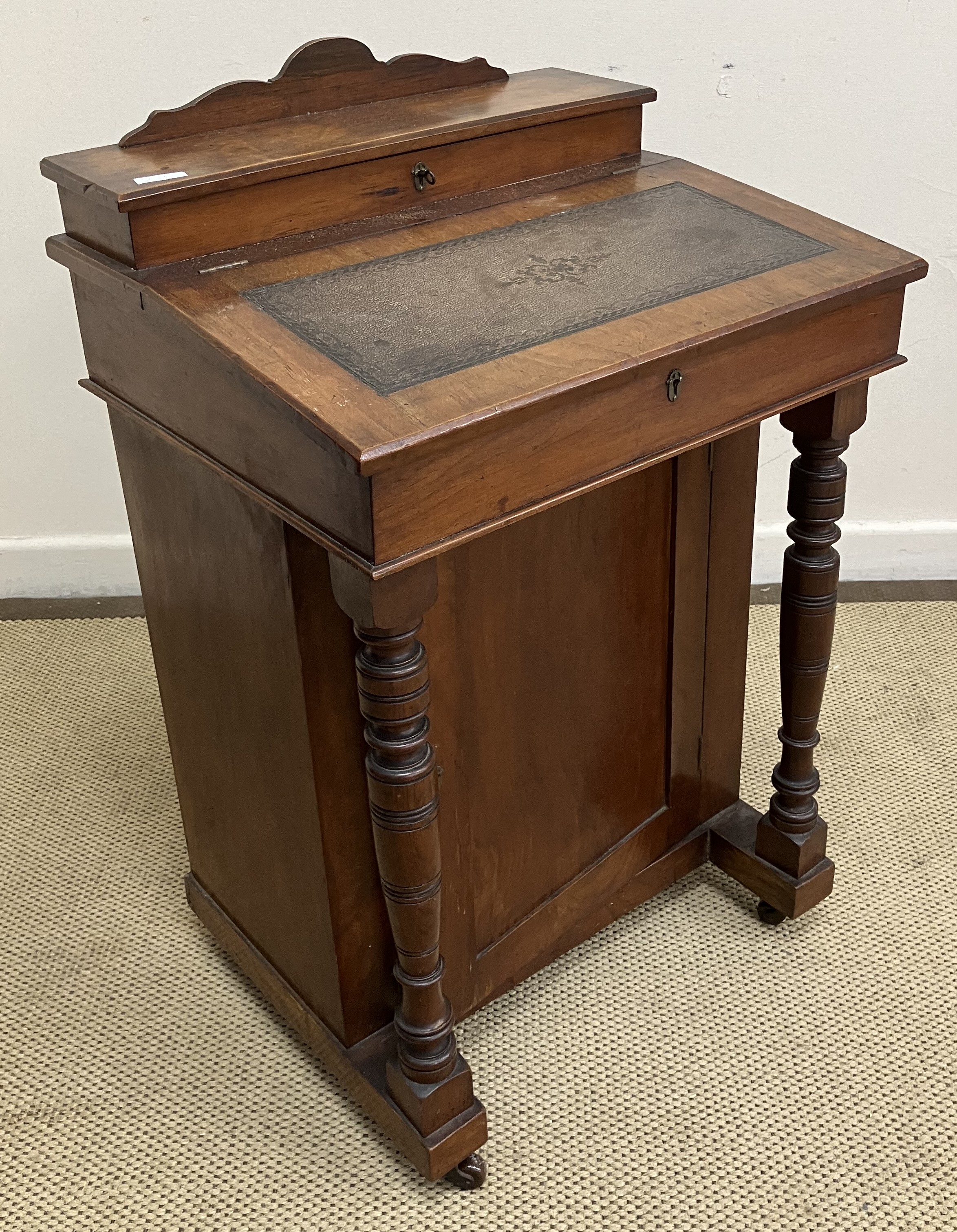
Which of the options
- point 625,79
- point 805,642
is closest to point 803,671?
point 805,642

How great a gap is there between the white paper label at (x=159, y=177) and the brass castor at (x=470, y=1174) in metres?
1.15

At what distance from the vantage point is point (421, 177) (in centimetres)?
149

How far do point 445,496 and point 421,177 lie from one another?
51cm

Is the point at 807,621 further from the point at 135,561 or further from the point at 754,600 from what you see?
the point at 135,561

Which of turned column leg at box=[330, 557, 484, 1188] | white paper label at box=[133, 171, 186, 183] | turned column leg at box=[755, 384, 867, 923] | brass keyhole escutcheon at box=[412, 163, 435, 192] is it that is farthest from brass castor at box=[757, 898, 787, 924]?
white paper label at box=[133, 171, 186, 183]

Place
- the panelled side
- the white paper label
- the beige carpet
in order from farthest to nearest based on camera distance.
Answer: the beige carpet
the panelled side
the white paper label

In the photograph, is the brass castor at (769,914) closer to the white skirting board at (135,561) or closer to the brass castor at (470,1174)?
the brass castor at (470,1174)

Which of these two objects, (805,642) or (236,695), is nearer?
(236,695)

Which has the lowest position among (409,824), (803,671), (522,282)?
(803,671)

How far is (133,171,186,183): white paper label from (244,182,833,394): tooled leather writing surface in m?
0.14

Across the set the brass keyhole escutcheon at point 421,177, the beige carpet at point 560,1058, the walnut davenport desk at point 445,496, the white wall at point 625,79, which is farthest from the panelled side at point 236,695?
the white wall at point 625,79

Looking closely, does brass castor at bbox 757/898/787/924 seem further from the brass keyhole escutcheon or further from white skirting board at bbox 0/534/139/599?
white skirting board at bbox 0/534/139/599

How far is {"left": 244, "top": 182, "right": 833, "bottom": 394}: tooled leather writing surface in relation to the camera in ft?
4.03

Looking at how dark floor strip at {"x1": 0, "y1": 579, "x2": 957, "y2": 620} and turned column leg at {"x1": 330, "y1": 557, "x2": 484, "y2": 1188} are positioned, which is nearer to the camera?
turned column leg at {"x1": 330, "y1": 557, "x2": 484, "y2": 1188}
